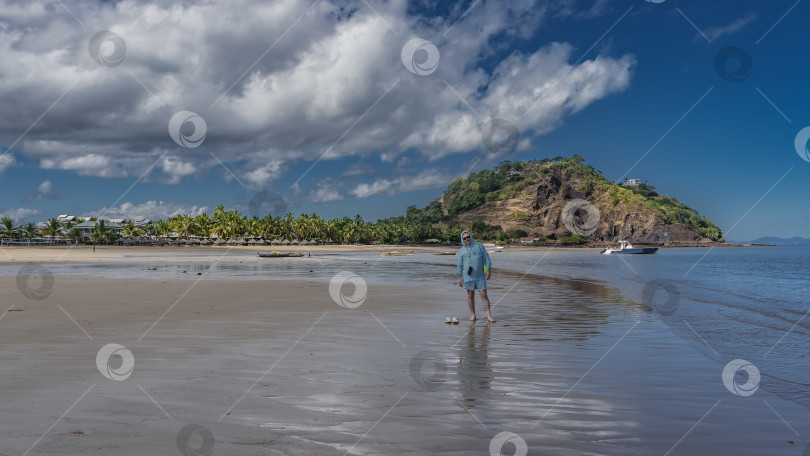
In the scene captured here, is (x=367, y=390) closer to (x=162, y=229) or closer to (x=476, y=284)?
(x=476, y=284)

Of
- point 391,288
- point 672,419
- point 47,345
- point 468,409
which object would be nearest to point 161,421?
point 468,409

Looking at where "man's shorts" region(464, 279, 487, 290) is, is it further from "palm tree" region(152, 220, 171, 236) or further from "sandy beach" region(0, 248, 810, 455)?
"palm tree" region(152, 220, 171, 236)

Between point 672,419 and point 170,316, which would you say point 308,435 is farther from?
point 170,316

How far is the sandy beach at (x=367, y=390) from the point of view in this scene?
5.42 metres

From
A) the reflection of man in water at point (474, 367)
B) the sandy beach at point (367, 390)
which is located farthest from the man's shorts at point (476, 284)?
the reflection of man in water at point (474, 367)

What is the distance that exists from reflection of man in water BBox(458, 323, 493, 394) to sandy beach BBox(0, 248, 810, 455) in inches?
1.8

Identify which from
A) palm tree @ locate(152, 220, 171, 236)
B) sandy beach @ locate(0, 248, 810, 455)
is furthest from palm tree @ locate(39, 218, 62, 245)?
sandy beach @ locate(0, 248, 810, 455)

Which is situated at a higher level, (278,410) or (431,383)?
(431,383)

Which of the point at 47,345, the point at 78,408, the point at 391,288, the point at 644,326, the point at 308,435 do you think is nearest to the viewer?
the point at 308,435

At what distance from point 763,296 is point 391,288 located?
19.2m

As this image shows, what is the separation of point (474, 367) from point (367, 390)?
238cm

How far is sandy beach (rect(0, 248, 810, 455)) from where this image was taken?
5.42m

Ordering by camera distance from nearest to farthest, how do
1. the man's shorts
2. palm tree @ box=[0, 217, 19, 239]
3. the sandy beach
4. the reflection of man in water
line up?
1. the sandy beach
2. the reflection of man in water
3. the man's shorts
4. palm tree @ box=[0, 217, 19, 239]

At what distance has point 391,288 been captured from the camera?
2781cm
